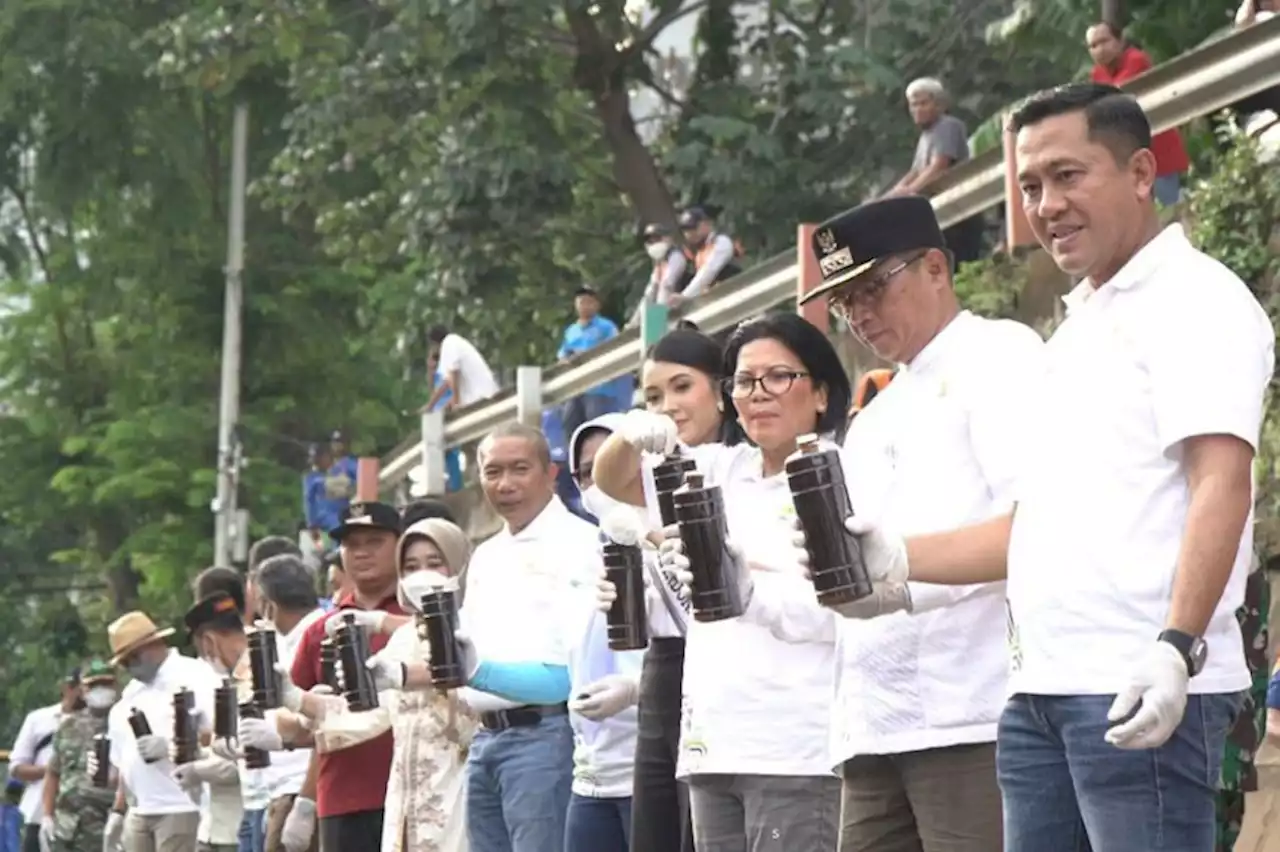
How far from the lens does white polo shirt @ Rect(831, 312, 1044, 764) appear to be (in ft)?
17.5

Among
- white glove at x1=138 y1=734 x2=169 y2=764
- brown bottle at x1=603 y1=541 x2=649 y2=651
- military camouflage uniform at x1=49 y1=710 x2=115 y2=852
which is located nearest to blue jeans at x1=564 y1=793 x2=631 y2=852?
brown bottle at x1=603 y1=541 x2=649 y2=651

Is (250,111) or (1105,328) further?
(250,111)

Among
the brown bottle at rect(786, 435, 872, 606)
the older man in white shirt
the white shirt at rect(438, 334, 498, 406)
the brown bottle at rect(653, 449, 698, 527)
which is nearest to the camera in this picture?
the brown bottle at rect(786, 435, 872, 606)

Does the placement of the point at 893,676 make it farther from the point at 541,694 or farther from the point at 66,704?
the point at 66,704

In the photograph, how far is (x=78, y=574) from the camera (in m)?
35.3

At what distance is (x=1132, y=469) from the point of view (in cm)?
454

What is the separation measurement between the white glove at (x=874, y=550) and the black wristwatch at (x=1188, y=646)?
683 millimetres

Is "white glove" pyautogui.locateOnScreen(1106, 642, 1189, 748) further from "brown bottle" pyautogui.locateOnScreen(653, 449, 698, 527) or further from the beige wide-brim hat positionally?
the beige wide-brim hat

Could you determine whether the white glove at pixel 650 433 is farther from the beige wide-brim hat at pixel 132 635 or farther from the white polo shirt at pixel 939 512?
the beige wide-brim hat at pixel 132 635

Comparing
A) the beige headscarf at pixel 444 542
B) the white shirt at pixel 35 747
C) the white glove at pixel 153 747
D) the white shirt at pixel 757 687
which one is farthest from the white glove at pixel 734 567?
the white shirt at pixel 35 747

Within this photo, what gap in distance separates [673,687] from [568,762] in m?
1.36

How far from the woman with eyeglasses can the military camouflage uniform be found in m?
10.2

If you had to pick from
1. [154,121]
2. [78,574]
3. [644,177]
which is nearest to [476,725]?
[644,177]

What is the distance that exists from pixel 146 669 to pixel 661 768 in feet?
24.4
